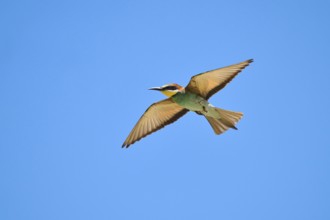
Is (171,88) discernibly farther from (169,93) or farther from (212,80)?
(212,80)

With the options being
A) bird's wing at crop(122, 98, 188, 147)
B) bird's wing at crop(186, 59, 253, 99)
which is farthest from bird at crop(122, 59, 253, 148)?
bird's wing at crop(122, 98, 188, 147)

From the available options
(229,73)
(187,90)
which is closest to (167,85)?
(187,90)

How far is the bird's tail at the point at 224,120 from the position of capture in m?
6.98

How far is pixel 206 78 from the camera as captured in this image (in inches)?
266

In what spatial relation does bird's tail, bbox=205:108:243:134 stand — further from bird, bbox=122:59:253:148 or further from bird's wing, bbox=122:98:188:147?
bird's wing, bbox=122:98:188:147

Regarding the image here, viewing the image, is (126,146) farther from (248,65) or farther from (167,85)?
(248,65)

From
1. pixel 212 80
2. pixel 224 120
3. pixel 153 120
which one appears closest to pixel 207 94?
pixel 212 80

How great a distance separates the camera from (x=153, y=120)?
25.6 feet

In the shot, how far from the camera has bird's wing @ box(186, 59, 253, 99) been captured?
6.68 meters

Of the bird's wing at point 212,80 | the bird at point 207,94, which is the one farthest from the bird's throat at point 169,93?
the bird's wing at point 212,80

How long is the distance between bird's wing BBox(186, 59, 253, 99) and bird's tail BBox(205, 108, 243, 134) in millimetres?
263

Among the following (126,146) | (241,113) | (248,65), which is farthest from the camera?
(126,146)

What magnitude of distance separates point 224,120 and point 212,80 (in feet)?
1.84

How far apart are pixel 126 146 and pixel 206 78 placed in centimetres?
160
